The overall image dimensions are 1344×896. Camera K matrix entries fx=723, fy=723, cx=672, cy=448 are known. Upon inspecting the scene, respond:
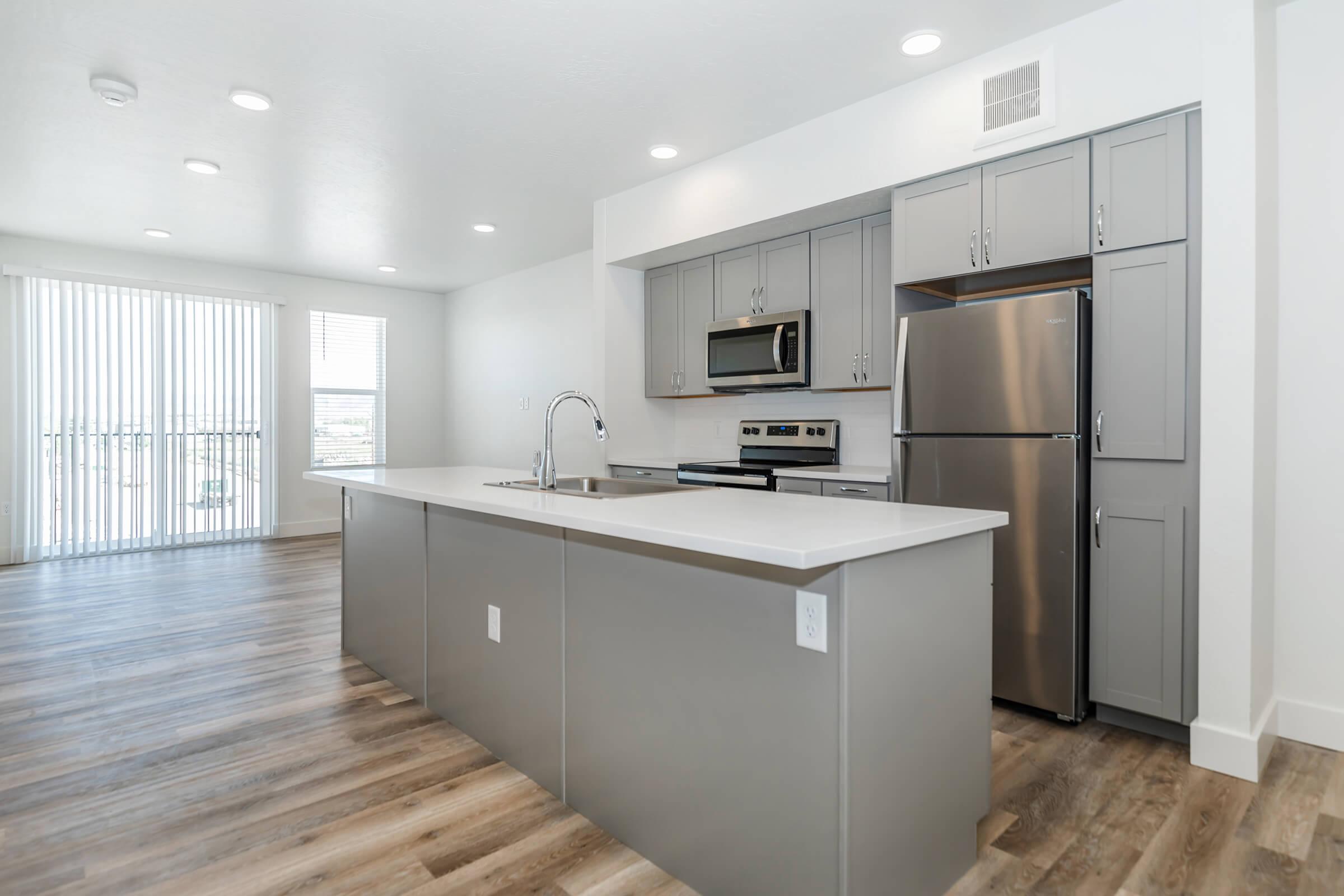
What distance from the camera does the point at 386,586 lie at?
9.87 ft

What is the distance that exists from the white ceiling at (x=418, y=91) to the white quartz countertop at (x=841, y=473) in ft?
5.44

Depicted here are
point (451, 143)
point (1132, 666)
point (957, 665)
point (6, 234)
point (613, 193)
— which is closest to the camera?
point (957, 665)

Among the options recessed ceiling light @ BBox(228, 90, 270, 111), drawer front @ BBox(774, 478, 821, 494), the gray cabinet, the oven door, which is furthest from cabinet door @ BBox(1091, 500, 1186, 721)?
recessed ceiling light @ BBox(228, 90, 270, 111)

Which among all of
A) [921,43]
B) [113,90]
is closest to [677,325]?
[921,43]

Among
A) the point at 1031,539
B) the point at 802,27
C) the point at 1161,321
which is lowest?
the point at 1031,539

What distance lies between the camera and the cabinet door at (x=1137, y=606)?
2.37 metres

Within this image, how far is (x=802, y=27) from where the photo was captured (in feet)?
8.54

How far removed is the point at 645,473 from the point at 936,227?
233 centimetres

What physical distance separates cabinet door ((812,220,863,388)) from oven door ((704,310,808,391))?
0.08 metres

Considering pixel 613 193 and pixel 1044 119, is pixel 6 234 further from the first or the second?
pixel 1044 119

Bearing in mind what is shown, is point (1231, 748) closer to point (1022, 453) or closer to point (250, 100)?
point (1022, 453)

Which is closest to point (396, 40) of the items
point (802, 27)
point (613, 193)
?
point (802, 27)

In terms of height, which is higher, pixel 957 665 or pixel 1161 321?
pixel 1161 321

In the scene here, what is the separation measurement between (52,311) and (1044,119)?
673 centimetres
